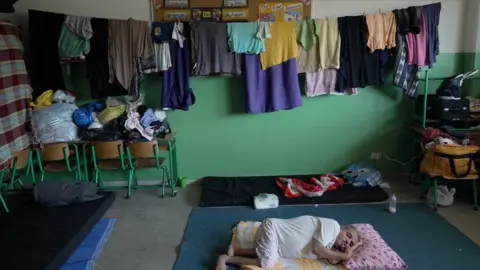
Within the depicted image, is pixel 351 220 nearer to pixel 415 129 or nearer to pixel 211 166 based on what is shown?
pixel 415 129

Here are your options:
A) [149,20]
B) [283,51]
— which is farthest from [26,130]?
[283,51]

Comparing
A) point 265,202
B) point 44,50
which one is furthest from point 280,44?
point 44,50

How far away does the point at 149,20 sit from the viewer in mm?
4297

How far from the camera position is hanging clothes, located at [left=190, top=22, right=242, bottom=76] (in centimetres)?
409

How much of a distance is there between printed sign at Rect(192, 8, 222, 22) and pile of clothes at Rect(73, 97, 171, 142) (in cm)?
106

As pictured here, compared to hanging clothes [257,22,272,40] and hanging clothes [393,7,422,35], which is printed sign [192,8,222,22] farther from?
hanging clothes [393,7,422,35]

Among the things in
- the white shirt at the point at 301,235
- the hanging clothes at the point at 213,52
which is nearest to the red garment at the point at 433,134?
the white shirt at the point at 301,235

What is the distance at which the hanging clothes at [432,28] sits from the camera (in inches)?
163

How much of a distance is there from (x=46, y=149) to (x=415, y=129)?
12.3ft

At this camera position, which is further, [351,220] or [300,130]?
[300,130]

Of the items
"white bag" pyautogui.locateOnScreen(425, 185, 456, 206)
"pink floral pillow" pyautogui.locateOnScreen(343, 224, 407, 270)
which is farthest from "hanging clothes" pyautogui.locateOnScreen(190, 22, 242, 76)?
"white bag" pyautogui.locateOnScreen(425, 185, 456, 206)

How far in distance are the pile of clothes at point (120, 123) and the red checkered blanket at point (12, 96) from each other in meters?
0.48

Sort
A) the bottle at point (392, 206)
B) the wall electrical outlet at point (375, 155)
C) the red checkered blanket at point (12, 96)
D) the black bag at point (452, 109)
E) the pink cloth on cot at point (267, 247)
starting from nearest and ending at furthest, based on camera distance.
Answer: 1. the pink cloth on cot at point (267, 247)
2. the red checkered blanket at point (12, 96)
3. the bottle at point (392, 206)
4. the black bag at point (452, 109)
5. the wall electrical outlet at point (375, 155)

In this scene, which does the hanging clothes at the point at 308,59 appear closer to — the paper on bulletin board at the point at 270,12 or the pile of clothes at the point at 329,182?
the paper on bulletin board at the point at 270,12
